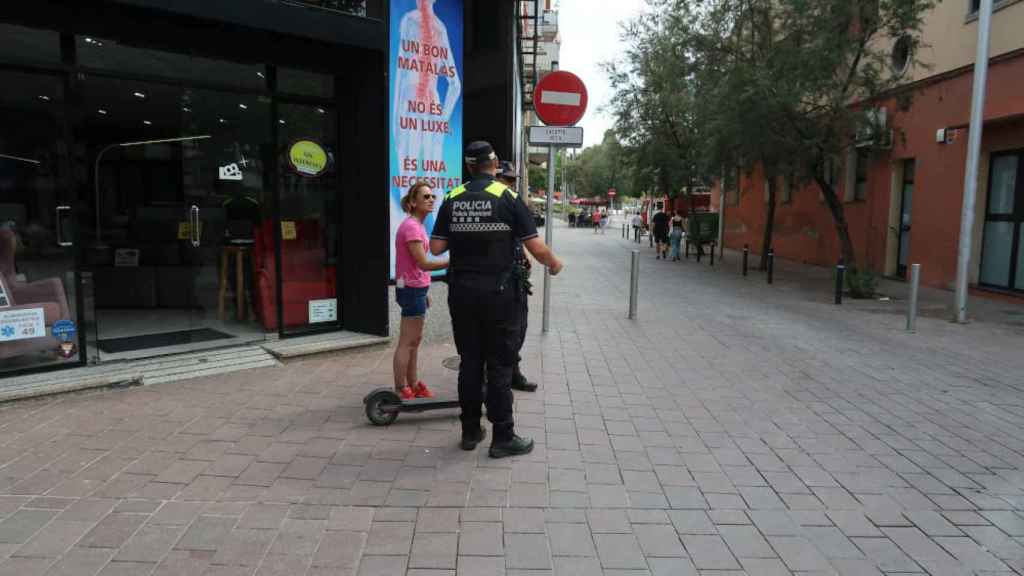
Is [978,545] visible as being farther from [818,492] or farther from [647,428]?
[647,428]

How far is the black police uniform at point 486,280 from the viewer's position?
4.37 meters

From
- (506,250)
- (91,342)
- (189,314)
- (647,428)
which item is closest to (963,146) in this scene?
(647,428)

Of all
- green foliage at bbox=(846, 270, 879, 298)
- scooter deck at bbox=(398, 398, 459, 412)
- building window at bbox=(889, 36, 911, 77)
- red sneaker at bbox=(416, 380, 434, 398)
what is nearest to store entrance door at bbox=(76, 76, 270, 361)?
red sneaker at bbox=(416, 380, 434, 398)

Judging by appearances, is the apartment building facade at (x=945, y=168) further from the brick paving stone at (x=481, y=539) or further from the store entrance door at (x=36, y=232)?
the store entrance door at (x=36, y=232)

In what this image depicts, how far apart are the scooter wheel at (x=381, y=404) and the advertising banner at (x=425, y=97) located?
283cm

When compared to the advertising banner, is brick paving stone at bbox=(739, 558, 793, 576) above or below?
below

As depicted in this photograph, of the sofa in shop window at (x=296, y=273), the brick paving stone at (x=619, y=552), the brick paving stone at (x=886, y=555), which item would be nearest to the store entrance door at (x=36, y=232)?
the sofa in shop window at (x=296, y=273)

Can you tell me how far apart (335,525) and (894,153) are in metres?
16.7

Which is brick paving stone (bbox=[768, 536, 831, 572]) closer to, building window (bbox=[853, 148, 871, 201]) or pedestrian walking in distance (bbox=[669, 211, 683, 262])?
building window (bbox=[853, 148, 871, 201])

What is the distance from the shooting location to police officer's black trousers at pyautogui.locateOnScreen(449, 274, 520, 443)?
4383mm

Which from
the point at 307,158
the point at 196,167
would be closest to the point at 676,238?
the point at 196,167

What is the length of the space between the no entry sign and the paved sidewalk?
9.98 feet

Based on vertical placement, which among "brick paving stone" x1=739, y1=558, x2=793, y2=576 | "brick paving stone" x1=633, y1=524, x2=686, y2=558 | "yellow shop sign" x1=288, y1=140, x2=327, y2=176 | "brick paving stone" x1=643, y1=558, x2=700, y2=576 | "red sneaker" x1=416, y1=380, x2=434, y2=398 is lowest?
"brick paving stone" x1=643, y1=558, x2=700, y2=576

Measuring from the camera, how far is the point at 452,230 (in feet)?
14.6
